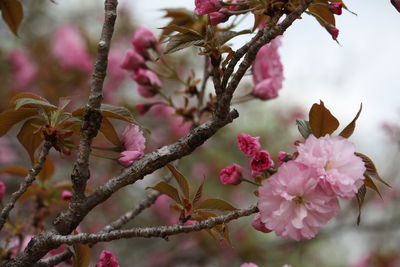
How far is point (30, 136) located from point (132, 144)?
0.62 feet

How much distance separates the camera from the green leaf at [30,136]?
1.03 m

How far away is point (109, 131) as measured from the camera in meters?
1.03

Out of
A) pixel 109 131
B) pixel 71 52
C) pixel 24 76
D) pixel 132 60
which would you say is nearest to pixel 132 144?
pixel 109 131

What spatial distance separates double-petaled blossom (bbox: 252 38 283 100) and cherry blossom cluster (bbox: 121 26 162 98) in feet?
0.96

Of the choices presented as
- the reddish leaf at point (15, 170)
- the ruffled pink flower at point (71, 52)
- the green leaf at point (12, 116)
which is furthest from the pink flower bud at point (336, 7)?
the ruffled pink flower at point (71, 52)

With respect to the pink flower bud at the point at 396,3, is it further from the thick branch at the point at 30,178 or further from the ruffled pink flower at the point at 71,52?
the ruffled pink flower at the point at 71,52

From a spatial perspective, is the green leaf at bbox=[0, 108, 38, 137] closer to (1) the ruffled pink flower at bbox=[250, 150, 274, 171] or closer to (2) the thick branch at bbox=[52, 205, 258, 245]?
(2) the thick branch at bbox=[52, 205, 258, 245]

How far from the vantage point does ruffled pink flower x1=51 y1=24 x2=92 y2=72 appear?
3.48 m

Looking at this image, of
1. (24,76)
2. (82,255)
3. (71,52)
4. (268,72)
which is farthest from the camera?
(71,52)

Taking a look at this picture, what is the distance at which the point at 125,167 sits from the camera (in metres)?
0.98

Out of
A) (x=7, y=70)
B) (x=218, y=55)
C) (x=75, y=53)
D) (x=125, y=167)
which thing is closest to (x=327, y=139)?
(x=218, y=55)

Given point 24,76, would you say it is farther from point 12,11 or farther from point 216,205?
point 216,205

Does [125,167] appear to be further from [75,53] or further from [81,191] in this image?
[75,53]

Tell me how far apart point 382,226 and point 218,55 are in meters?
3.13
